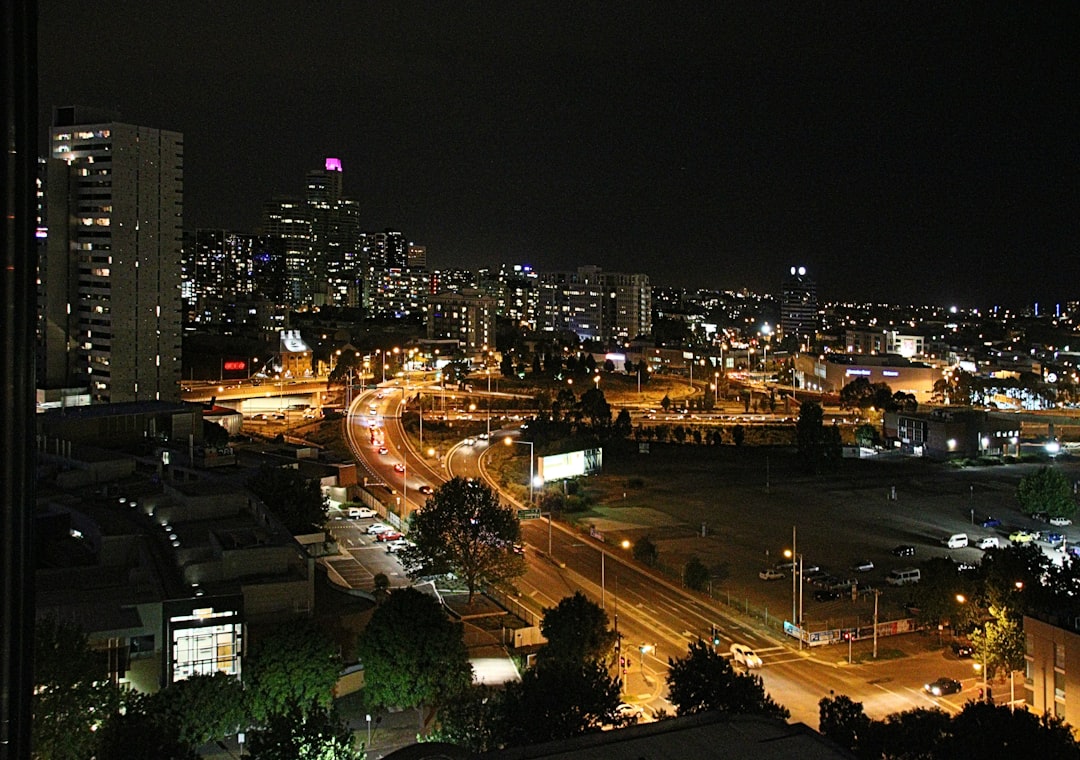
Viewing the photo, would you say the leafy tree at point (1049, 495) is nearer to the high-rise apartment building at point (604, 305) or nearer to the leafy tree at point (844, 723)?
the leafy tree at point (844, 723)

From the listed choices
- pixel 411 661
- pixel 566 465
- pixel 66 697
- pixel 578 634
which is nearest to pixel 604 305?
pixel 566 465

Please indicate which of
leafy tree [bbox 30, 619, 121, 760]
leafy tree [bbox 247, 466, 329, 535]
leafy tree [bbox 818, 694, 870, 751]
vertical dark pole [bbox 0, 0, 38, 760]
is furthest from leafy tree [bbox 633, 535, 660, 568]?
vertical dark pole [bbox 0, 0, 38, 760]

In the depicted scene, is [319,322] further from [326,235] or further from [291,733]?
[291,733]

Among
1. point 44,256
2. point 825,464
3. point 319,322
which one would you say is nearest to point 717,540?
point 825,464

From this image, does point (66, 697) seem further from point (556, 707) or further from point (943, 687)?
point (943, 687)

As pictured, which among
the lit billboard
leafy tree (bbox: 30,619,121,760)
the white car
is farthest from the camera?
the lit billboard

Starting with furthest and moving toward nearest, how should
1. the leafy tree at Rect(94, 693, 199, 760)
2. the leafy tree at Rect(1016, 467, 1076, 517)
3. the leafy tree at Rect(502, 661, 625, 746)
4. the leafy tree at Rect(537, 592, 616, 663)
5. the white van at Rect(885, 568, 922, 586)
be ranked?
the leafy tree at Rect(1016, 467, 1076, 517) → the white van at Rect(885, 568, 922, 586) → the leafy tree at Rect(537, 592, 616, 663) → the leafy tree at Rect(502, 661, 625, 746) → the leafy tree at Rect(94, 693, 199, 760)

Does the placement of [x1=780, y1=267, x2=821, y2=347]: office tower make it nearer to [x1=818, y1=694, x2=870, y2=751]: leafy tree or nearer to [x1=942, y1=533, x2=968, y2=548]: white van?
[x1=942, y1=533, x2=968, y2=548]: white van
